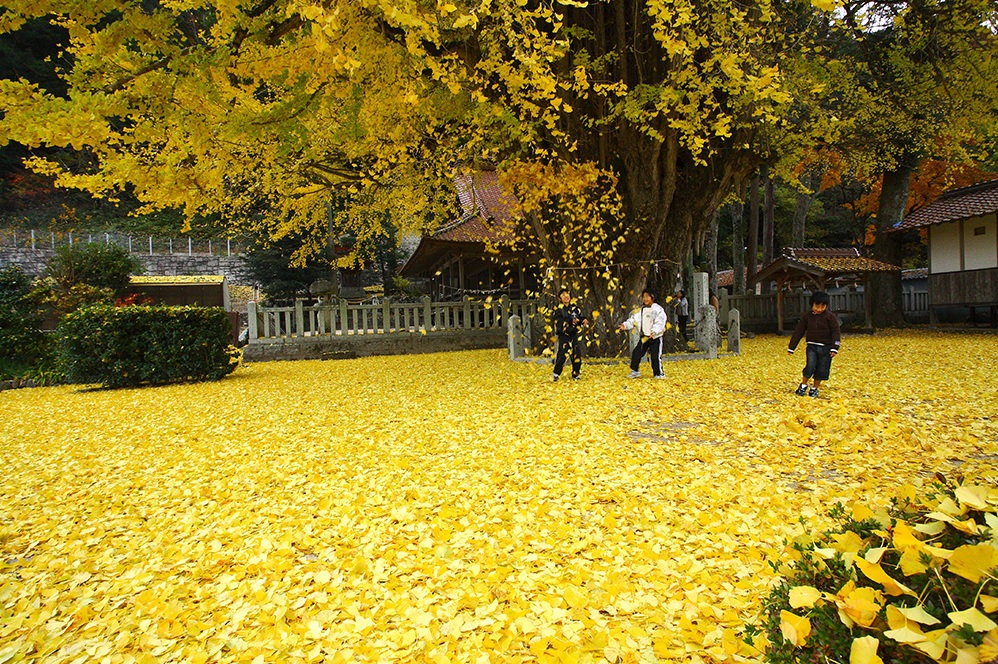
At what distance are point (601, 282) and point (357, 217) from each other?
24.6ft

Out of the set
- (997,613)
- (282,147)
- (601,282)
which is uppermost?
(282,147)

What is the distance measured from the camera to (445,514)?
12.5 ft

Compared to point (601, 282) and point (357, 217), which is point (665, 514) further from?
point (357, 217)

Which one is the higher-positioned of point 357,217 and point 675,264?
point 357,217

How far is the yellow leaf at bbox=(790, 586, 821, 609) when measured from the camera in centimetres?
134

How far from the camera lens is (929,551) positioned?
1.20m

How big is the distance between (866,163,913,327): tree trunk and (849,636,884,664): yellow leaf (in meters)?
22.2

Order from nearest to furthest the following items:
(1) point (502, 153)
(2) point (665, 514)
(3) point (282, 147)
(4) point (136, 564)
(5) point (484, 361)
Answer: (4) point (136, 564)
(2) point (665, 514)
(3) point (282, 147)
(1) point (502, 153)
(5) point (484, 361)

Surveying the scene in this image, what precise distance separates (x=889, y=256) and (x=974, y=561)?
2289 cm

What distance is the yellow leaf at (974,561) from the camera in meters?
1.11

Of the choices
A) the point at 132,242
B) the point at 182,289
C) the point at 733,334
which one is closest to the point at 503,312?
the point at 733,334

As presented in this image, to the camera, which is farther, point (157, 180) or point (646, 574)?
point (157, 180)

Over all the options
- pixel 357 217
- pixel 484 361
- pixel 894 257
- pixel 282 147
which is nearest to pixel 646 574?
pixel 282 147

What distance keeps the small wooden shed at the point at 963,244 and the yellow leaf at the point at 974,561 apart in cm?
2015
